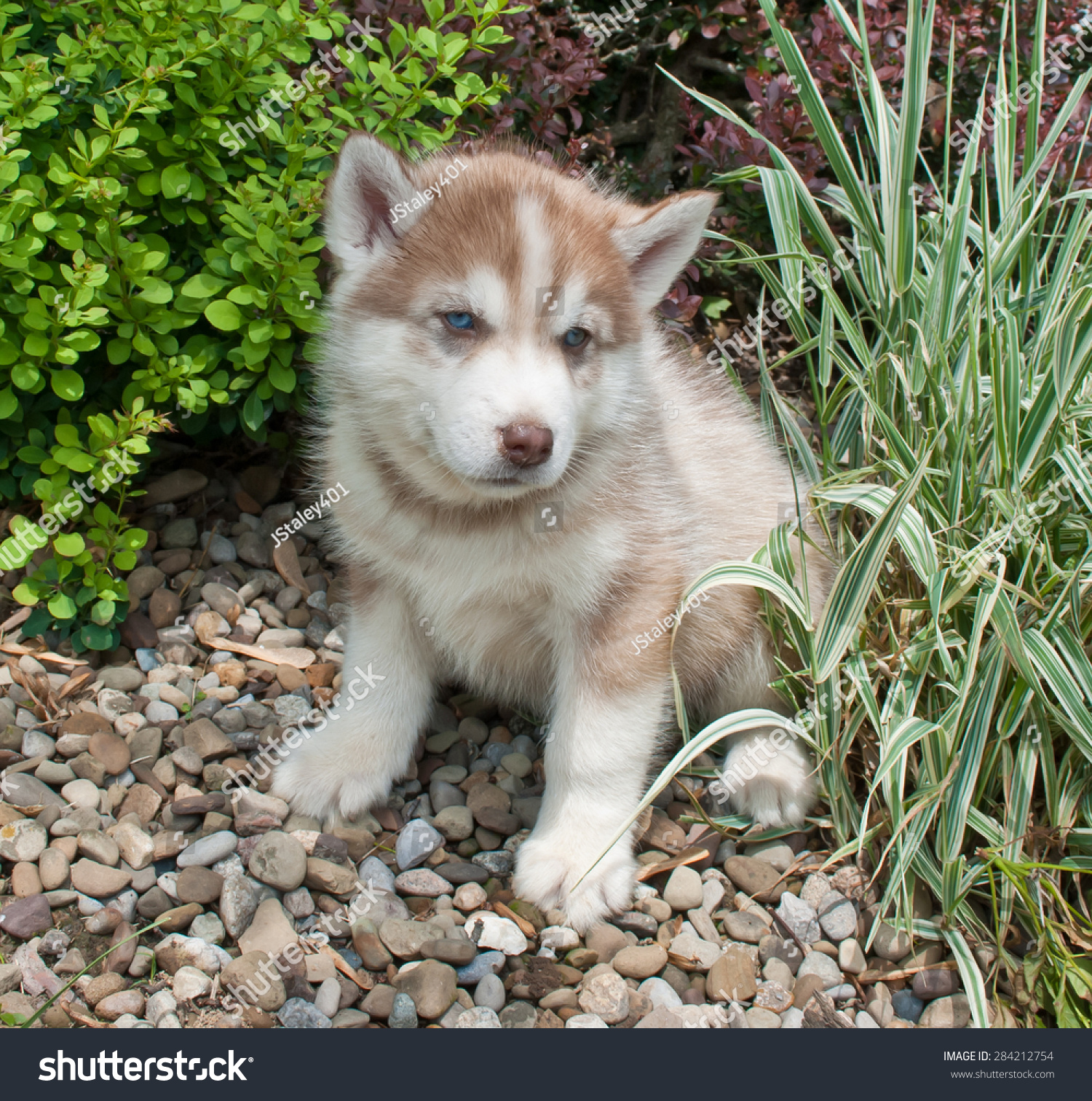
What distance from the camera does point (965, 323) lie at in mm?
2957

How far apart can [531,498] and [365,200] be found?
0.85 metres

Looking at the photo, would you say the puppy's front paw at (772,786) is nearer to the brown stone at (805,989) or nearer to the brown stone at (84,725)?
the brown stone at (805,989)

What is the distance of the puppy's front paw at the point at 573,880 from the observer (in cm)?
260

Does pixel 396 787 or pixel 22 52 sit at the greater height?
pixel 22 52

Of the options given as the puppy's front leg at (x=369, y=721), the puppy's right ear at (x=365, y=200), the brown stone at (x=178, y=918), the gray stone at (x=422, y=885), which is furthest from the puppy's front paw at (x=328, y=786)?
the puppy's right ear at (x=365, y=200)

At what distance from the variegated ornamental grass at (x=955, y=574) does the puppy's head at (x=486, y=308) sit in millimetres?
536

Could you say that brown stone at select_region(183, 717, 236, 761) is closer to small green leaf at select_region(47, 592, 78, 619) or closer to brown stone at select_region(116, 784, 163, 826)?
brown stone at select_region(116, 784, 163, 826)

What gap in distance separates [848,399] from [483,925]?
6.62 feet

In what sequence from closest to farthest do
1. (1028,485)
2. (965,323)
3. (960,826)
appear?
1. (960,826)
2. (1028,485)
3. (965,323)

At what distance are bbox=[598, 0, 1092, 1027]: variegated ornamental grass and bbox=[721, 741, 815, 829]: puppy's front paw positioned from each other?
0.06m

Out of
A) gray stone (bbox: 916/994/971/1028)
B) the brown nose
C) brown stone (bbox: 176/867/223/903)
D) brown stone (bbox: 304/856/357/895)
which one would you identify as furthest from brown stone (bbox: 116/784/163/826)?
gray stone (bbox: 916/994/971/1028)

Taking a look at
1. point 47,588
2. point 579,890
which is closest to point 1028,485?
point 579,890

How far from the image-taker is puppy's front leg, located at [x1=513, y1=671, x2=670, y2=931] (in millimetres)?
2611

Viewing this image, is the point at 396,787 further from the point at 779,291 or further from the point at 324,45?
the point at 324,45
